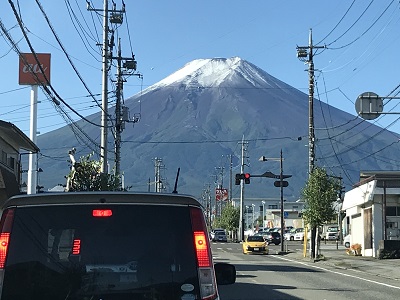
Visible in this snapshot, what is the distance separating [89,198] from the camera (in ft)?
17.4

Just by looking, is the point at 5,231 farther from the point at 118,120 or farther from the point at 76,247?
the point at 118,120

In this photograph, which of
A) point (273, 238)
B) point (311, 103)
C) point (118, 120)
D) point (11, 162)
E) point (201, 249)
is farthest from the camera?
point (273, 238)

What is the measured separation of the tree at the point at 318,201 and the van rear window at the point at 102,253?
33162mm

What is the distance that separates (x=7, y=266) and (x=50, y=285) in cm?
35

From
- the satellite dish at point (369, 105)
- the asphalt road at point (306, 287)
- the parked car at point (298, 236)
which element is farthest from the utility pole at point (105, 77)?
the parked car at point (298, 236)

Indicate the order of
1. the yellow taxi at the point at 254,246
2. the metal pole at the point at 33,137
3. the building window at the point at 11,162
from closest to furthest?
1. the building window at the point at 11,162
2. the yellow taxi at the point at 254,246
3. the metal pole at the point at 33,137

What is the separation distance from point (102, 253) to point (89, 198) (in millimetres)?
436

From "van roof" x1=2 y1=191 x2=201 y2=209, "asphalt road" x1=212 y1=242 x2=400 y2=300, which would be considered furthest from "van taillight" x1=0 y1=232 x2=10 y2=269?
"asphalt road" x1=212 y1=242 x2=400 y2=300

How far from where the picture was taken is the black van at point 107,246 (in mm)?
5129

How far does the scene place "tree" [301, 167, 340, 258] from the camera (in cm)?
3778

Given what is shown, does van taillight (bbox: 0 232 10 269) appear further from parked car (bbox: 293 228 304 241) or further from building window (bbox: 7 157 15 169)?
parked car (bbox: 293 228 304 241)

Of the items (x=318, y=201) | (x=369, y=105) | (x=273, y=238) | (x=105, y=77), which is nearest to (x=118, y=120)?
(x=105, y=77)

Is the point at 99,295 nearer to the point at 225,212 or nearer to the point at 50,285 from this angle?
the point at 50,285

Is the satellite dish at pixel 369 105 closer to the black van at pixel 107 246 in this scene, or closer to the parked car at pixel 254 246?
the black van at pixel 107 246
